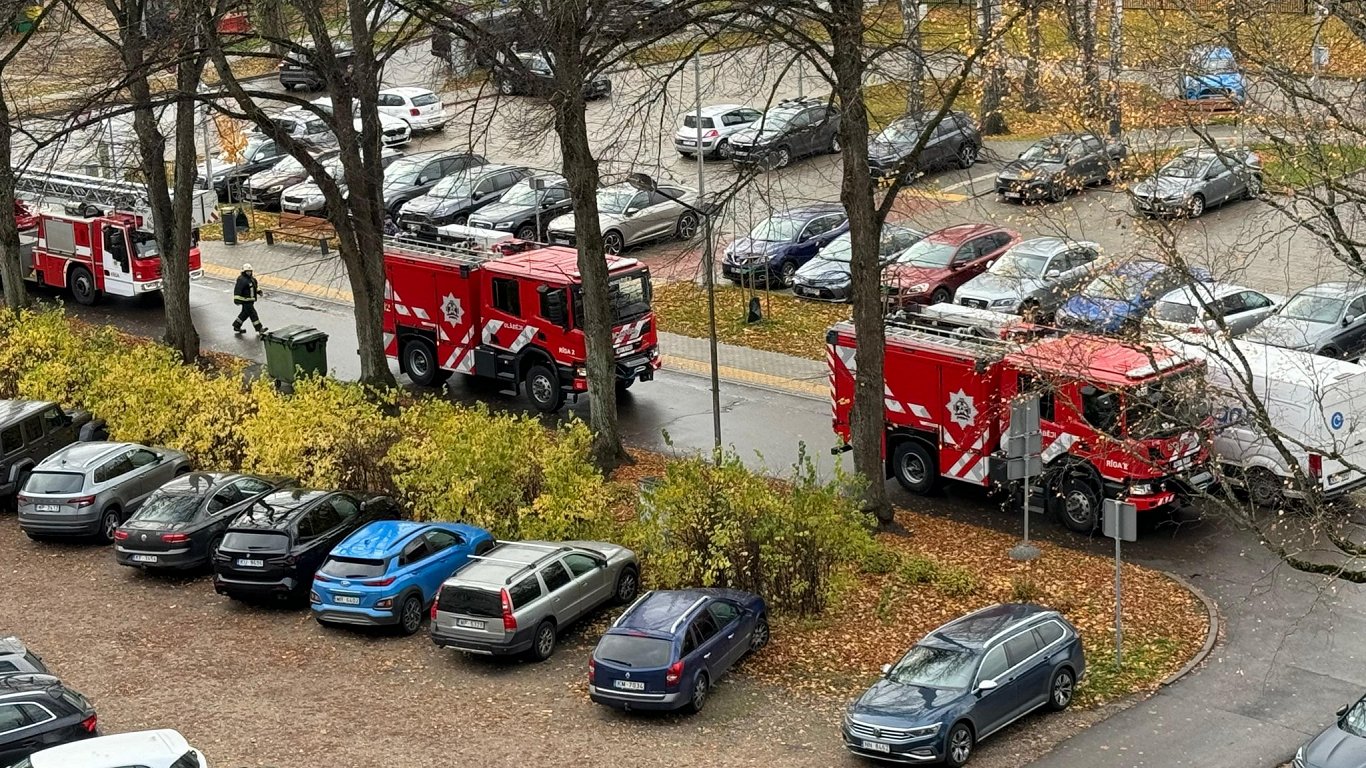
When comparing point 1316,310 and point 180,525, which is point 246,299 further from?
point 1316,310

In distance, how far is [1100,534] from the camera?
23531 millimetres

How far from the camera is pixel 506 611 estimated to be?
63.1 ft

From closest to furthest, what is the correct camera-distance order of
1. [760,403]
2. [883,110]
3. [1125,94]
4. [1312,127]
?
1. [1312,127]
2. [1125,94]
3. [760,403]
4. [883,110]

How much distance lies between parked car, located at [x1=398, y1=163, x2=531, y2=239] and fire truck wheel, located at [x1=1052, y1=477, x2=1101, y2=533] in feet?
64.8

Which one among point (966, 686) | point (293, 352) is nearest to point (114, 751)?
point (966, 686)

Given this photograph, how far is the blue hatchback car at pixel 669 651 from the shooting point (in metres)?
17.9

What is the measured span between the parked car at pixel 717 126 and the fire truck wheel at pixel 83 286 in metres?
16.0

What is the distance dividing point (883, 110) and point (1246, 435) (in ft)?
60.1

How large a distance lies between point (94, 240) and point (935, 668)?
24.9 meters

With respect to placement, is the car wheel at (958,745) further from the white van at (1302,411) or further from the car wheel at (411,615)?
the white van at (1302,411)

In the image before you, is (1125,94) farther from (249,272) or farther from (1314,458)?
(249,272)

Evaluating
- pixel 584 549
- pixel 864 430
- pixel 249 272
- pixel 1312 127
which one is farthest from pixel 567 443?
pixel 249 272

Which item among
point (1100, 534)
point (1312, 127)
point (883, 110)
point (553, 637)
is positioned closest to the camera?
point (1312, 127)

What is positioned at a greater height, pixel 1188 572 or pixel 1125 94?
pixel 1125 94
